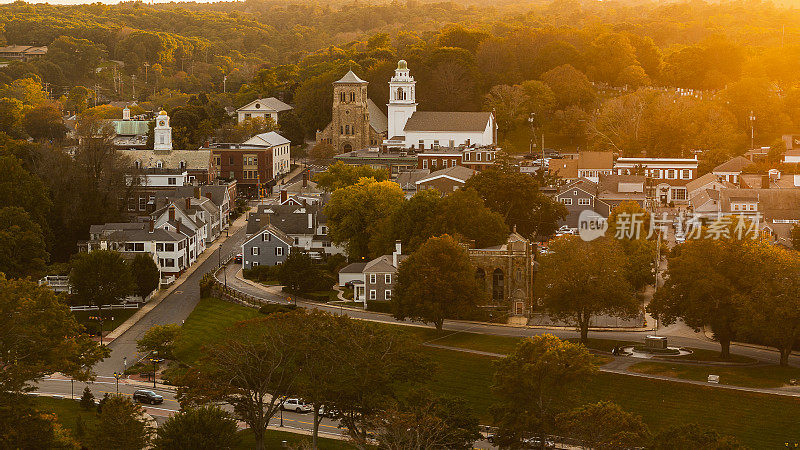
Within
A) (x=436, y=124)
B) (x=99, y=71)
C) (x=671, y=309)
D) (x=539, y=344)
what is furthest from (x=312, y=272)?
(x=99, y=71)

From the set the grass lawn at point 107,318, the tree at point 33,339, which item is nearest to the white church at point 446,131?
the grass lawn at point 107,318

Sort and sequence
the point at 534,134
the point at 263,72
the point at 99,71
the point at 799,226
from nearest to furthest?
the point at 799,226 → the point at 534,134 → the point at 263,72 → the point at 99,71

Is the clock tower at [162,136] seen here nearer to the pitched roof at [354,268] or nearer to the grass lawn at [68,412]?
the pitched roof at [354,268]

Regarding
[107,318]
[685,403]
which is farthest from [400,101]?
[685,403]

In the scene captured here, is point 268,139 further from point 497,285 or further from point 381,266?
point 497,285

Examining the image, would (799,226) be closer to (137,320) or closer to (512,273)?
(512,273)

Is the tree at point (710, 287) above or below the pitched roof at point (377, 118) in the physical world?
below
